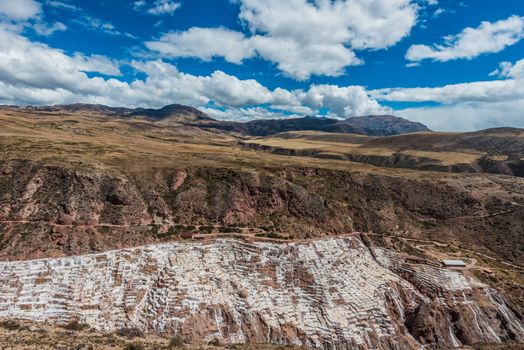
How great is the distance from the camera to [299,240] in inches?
2542

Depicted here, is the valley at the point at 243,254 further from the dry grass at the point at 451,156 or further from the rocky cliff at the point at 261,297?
the dry grass at the point at 451,156

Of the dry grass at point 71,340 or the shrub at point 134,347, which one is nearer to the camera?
the dry grass at point 71,340

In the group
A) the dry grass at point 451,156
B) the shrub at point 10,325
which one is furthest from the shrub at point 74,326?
the dry grass at point 451,156

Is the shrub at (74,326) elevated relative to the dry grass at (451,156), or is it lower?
lower

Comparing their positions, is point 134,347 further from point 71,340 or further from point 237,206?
point 237,206

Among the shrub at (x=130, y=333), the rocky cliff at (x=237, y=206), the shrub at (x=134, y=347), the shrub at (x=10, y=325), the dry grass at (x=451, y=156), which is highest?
the dry grass at (x=451, y=156)

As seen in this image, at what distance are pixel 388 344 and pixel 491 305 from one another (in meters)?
21.4

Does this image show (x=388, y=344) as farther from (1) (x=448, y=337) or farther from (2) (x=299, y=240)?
(2) (x=299, y=240)

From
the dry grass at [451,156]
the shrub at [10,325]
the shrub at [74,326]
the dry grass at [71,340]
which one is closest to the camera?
the dry grass at [71,340]

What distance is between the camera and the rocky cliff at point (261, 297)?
4481 centimetres

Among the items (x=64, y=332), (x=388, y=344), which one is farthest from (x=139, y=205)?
(x=388, y=344)

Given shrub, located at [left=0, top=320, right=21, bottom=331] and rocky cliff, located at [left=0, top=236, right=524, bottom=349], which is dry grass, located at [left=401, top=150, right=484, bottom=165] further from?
shrub, located at [left=0, top=320, right=21, bottom=331]

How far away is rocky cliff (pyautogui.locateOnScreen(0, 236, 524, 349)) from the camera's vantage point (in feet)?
147

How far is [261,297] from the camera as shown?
52312mm
